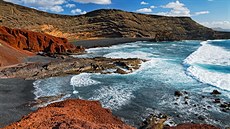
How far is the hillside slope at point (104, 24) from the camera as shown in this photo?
298ft

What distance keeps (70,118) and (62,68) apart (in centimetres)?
2106

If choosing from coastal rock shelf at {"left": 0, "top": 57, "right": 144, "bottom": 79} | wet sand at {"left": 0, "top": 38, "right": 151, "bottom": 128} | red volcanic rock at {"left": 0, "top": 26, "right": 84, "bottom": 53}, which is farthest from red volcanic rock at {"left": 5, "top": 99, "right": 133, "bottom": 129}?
red volcanic rock at {"left": 0, "top": 26, "right": 84, "bottom": 53}

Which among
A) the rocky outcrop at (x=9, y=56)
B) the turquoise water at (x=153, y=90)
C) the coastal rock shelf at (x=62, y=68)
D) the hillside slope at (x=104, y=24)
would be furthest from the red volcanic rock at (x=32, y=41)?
the hillside slope at (x=104, y=24)

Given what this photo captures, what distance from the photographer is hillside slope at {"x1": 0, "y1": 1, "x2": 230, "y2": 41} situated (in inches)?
3575

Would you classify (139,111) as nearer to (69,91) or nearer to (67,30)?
(69,91)

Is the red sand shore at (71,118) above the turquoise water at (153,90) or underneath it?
above

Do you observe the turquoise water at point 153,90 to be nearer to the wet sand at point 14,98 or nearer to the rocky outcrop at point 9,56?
the wet sand at point 14,98

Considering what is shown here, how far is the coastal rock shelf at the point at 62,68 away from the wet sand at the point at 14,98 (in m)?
2.05

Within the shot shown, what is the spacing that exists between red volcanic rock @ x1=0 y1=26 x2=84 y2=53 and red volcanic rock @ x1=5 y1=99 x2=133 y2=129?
32611 mm

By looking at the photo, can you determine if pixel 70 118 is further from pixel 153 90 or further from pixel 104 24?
pixel 104 24

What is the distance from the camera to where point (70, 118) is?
10.5 meters

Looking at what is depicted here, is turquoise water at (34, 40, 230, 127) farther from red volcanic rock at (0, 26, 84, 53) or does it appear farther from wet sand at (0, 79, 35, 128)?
red volcanic rock at (0, 26, 84, 53)

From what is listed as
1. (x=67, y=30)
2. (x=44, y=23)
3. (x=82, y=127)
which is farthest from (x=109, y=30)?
(x=82, y=127)

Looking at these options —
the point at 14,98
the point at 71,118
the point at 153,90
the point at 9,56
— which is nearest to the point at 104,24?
the point at 9,56
